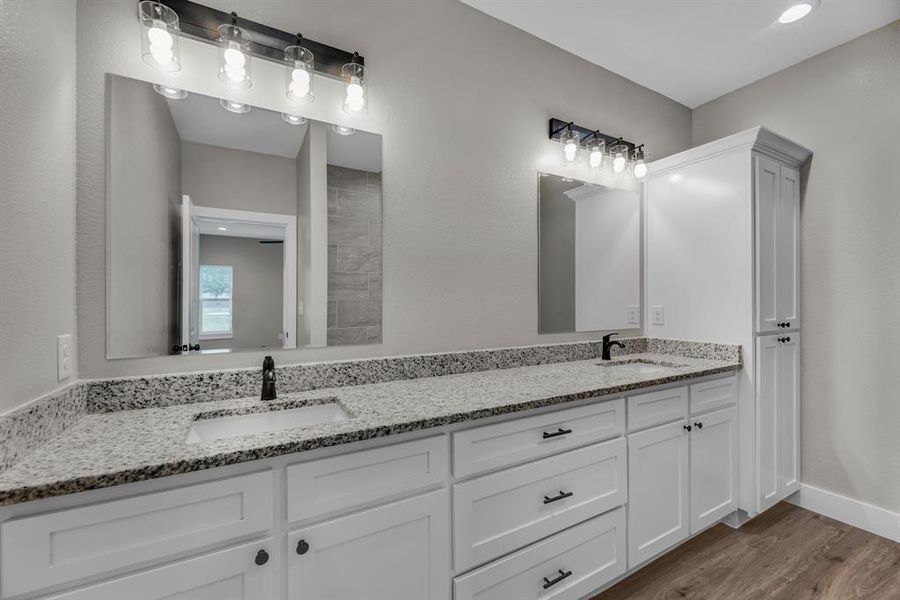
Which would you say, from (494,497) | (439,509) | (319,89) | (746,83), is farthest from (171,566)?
(746,83)

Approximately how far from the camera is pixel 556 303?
7.45 feet

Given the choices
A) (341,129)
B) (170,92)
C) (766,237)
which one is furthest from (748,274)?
(170,92)

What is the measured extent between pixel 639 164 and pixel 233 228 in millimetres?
2278

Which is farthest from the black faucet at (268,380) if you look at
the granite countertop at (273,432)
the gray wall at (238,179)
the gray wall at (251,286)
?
the gray wall at (238,179)

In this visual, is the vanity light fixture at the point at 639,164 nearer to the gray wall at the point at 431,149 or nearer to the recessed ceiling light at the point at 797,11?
the gray wall at the point at 431,149

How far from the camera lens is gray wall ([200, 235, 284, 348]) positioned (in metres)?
1.46

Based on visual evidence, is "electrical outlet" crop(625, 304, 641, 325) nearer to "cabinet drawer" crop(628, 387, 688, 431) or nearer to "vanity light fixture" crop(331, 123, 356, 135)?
"cabinet drawer" crop(628, 387, 688, 431)

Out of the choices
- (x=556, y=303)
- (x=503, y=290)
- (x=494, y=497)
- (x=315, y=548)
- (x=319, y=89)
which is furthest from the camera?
(x=556, y=303)

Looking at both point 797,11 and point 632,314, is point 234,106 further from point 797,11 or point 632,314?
point 797,11

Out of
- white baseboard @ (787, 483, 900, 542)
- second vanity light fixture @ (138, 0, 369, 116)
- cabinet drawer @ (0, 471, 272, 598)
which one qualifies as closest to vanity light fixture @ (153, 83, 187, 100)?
second vanity light fixture @ (138, 0, 369, 116)

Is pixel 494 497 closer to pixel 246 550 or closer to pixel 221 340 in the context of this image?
pixel 246 550

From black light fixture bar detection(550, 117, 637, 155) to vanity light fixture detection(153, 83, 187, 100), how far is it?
67.9 inches

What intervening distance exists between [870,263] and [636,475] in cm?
180

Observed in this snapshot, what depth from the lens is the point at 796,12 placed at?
78.5 inches
